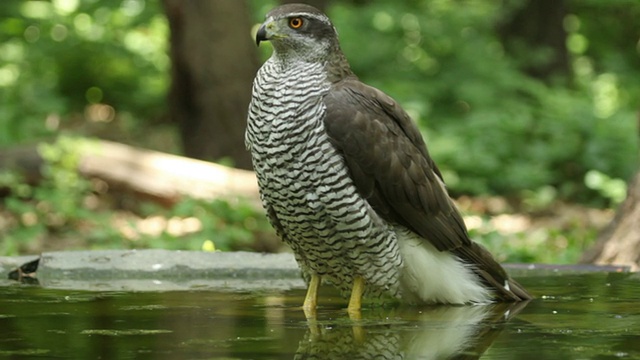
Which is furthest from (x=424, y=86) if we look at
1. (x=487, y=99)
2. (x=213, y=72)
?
(x=213, y=72)

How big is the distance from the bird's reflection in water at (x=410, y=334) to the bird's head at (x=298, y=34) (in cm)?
122

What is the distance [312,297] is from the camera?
4.88m

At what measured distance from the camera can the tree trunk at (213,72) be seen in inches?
430

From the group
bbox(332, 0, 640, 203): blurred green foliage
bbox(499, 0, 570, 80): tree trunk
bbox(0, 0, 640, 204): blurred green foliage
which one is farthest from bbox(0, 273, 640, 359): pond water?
bbox(499, 0, 570, 80): tree trunk

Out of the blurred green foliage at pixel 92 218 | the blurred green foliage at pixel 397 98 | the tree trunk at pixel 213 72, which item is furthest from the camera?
the tree trunk at pixel 213 72

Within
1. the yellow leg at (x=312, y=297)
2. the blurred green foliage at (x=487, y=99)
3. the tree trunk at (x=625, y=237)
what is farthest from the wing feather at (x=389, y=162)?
the blurred green foliage at (x=487, y=99)

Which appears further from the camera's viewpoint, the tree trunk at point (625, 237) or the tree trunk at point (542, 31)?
the tree trunk at point (542, 31)

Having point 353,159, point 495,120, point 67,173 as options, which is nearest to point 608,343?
point 353,159

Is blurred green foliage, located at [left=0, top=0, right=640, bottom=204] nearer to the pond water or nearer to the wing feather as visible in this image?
the wing feather

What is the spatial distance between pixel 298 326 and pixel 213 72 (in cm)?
719

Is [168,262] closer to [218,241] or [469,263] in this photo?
[469,263]

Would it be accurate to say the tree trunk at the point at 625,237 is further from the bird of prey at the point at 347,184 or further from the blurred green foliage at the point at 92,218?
the blurred green foliage at the point at 92,218

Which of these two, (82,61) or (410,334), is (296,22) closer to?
(410,334)

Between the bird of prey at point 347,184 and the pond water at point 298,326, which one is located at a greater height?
the bird of prey at point 347,184
